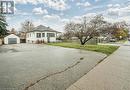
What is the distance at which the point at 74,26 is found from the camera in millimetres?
→ 28688

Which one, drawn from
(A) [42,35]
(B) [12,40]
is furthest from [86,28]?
(B) [12,40]

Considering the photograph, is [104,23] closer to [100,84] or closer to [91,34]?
[91,34]

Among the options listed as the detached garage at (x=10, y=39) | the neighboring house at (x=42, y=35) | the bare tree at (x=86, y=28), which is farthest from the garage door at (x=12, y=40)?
the bare tree at (x=86, y=28)

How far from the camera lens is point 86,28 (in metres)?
28.2

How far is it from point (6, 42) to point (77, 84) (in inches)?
1765

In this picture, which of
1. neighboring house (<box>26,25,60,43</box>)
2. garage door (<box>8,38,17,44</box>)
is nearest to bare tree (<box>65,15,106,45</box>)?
neighboring house (<box>26,25,60,43</box>)

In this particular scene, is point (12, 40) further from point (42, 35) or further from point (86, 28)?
point (86, 28)

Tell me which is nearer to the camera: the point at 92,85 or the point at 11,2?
the point at 92,85

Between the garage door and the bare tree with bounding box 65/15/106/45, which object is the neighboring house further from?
the bare tree with bounding box 65/15/106/45

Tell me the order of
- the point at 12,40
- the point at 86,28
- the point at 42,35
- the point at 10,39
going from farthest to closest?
the point at 12,40
the point at 10,39
the point at 42,35
the point at 86,28

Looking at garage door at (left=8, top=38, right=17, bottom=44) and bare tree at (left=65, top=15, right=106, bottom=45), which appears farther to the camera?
garage door at (left=8, top=38, right=17, bottom=44)

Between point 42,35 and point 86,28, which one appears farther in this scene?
point 42,35

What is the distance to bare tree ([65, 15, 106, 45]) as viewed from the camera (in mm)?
27172

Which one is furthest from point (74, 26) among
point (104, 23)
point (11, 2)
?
point (11, 2)
